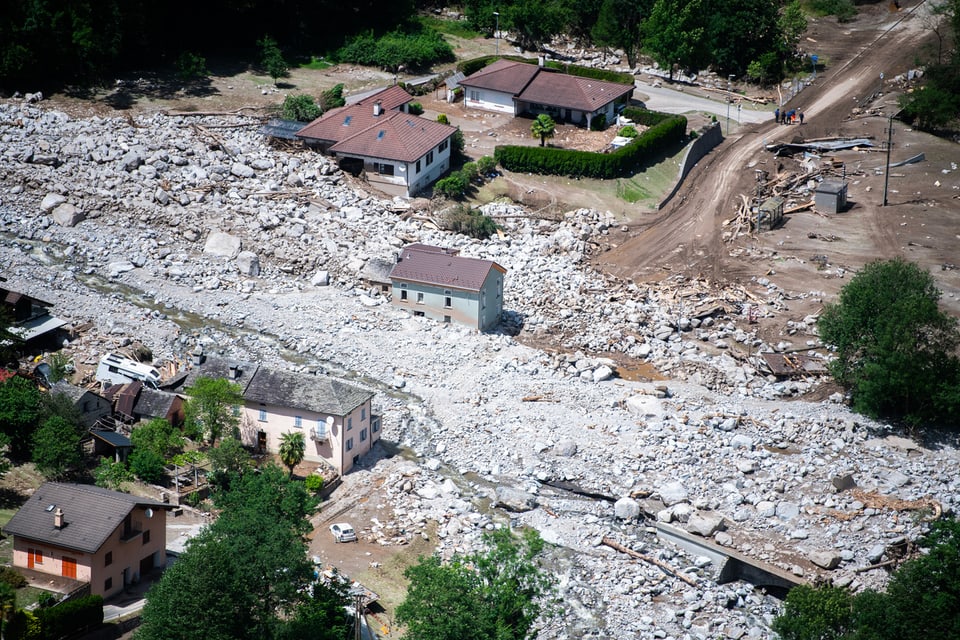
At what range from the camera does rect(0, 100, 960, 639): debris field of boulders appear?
44.5 metres

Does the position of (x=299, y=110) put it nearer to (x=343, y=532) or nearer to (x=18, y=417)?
(x=18, y=417)

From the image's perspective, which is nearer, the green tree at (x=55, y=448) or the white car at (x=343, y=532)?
the white car at (x=343, y=532)

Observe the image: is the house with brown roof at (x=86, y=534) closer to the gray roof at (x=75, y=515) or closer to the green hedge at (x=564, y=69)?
the gray roof at (x=75, y=515)

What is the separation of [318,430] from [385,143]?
88.9 ft

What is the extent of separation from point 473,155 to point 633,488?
Answer: 34.0 m

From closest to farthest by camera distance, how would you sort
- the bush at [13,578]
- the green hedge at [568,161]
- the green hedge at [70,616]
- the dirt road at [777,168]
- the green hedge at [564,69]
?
the green hedge at [70,616] < the bush at [13,578] < the dirt road at [777,168] < the green hedge at [568,161] < the green hedge at [564,69]

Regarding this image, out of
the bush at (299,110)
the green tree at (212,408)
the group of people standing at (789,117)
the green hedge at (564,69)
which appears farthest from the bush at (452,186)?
the group of people standing at (789,117)

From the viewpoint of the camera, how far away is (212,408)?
4762 cm

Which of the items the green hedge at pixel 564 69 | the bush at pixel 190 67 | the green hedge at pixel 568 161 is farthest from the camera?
the green hedge at pixel 564 69

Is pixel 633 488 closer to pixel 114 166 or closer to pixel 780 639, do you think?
pixel 780 639

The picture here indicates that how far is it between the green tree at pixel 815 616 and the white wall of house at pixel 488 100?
4962 cm

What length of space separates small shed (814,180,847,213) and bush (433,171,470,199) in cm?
2169

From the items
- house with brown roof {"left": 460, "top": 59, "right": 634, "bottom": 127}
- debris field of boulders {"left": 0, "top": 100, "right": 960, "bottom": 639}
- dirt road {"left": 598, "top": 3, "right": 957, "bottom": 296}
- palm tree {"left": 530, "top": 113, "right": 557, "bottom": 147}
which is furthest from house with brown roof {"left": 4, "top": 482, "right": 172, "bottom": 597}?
house with brown roof {"left": 460, "top": 59, "right": 634, "bottom": 127}

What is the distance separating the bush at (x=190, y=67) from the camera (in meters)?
79.4
